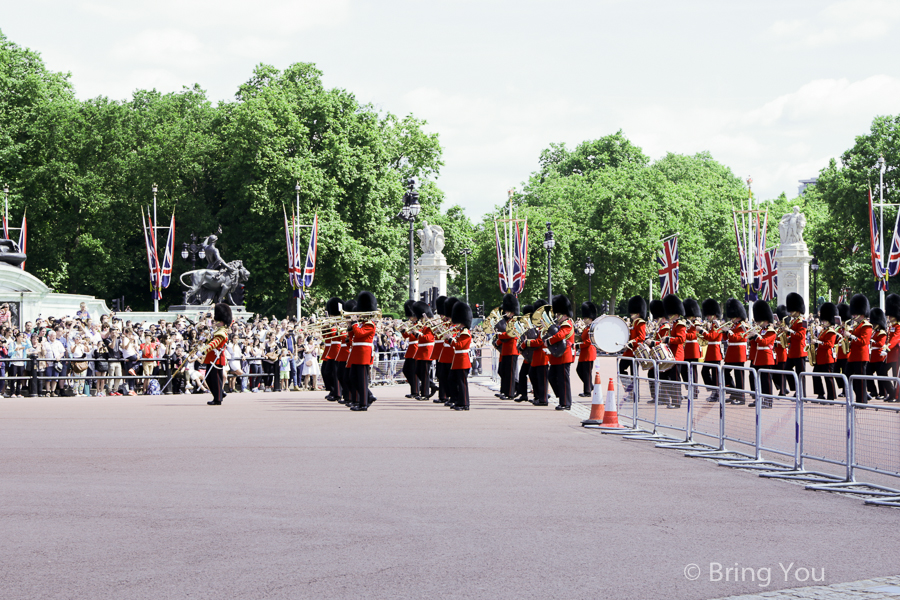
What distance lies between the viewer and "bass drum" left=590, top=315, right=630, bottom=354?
54.9ft

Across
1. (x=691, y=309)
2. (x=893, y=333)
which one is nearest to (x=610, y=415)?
(x=691, y=309)

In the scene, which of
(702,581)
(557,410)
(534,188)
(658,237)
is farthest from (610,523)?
(534,188)

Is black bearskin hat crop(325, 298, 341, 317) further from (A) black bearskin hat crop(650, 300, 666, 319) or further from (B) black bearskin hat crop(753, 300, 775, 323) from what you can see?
(B) black bearskin hat crop(753, 300, 775, 323)

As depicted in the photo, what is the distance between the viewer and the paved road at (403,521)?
6.06m

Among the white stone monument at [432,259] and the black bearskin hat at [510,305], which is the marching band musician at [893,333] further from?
the white stone monument at [432,259]

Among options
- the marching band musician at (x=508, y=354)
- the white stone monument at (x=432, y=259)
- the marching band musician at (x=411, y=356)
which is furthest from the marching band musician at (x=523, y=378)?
the white stone monument at (x=432, y=259)

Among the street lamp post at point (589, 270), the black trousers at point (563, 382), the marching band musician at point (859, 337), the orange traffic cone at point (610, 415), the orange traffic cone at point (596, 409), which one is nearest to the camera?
the orange traffic cone at point (610, 415)

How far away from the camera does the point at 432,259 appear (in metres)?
44.2

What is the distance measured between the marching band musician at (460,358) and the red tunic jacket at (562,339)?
1383mm

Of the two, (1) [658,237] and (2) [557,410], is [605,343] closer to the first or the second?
(2) [557,410]

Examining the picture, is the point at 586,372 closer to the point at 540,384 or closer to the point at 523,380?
the point at 523,380

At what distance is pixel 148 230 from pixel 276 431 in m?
30.4

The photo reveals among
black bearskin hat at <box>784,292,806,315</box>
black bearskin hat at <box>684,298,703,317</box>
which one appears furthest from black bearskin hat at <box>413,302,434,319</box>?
black bearskin hat at <box>784,292,806,315</box>

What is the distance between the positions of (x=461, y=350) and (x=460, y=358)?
24 centimetres
